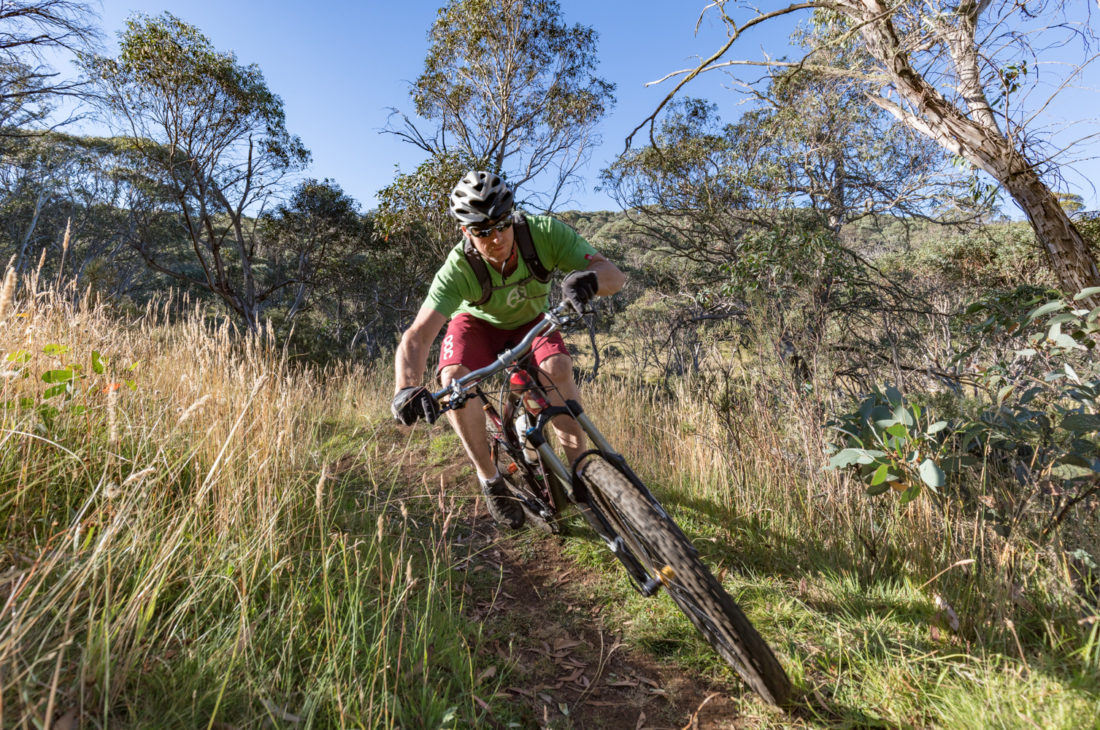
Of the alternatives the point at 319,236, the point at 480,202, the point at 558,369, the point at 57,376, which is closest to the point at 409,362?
the point at 558,369

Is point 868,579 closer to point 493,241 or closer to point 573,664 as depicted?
point 573,664

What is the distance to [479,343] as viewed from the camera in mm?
3035

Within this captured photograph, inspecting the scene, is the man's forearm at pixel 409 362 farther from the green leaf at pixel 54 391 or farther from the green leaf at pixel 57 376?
the green leaf at pixel 54 391

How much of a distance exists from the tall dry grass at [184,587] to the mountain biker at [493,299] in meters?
0.68

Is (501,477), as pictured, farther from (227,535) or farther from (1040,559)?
(1040,559)

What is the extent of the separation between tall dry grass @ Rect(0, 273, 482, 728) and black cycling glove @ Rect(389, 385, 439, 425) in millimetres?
354

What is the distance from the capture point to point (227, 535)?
2072mm

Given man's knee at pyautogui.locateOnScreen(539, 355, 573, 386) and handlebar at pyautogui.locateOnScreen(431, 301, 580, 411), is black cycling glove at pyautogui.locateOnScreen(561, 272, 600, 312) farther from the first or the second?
man's knee at pyautogui.locateOnScreen(539, 355, 573, 386)

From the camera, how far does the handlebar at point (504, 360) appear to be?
2.12m

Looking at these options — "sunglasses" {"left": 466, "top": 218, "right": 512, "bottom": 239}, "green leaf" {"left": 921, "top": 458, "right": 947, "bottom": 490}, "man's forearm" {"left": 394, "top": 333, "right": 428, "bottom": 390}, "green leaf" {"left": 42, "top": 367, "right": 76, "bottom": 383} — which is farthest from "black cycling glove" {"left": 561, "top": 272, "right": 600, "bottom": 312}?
"green leaf" {"left": 42, "top": 367, "right": 76, "bottom": 383}

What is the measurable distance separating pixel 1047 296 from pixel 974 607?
7.47 ft

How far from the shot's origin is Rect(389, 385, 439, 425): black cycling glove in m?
2.09

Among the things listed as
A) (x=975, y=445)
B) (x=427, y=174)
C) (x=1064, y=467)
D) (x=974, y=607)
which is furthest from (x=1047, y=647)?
(x=427, y=174)

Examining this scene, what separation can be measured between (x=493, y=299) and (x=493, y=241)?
362mm
